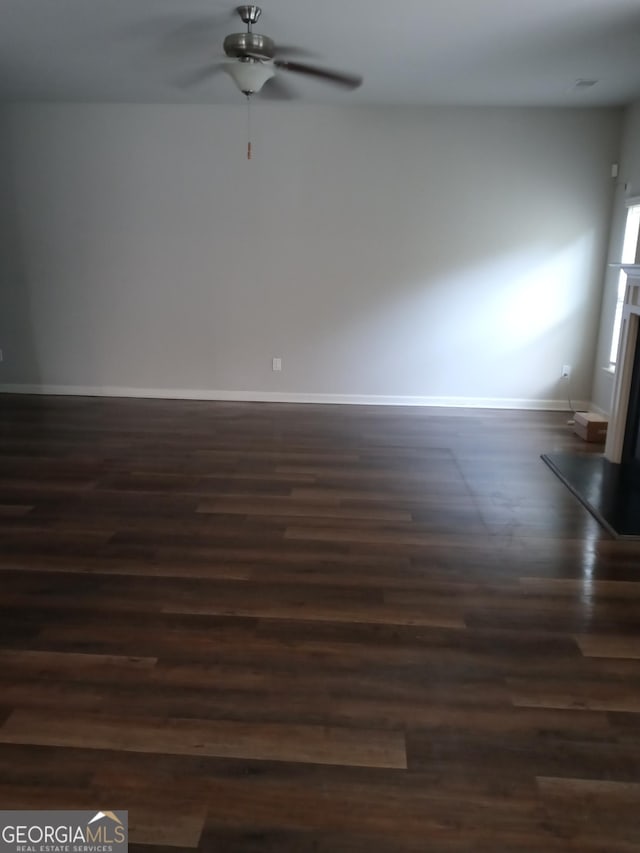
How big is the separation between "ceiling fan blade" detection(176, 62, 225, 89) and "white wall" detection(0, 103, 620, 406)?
827 millimetres

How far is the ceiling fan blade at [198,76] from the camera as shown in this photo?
4348 mm

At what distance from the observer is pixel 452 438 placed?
16.7 feet

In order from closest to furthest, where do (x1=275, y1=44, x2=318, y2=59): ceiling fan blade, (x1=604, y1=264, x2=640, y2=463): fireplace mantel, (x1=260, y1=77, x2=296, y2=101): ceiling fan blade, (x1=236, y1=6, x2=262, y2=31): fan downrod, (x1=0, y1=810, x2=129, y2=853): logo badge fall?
(x1=0, y1=810, x2=129, y2=853): logo badge < (x1=236, y1=6, x2=262, y2=31): fan downrod < (x1=275, y1=44, x2=318, y2=59): ceiling fan blade < (x1=604, y1=264, x2=640, y2=463): fireplace mantel < (x1=260, y1=77, x2=296, y2=101): ceiling fan blade

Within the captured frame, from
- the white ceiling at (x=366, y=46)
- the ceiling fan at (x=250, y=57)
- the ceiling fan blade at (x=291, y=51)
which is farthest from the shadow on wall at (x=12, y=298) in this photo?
the ceiling fan at (x=250, y=57)

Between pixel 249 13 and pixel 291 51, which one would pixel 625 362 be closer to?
pixel 291 51

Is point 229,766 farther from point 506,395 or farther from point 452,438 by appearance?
point 506,395

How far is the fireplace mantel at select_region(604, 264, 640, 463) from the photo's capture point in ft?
14.0

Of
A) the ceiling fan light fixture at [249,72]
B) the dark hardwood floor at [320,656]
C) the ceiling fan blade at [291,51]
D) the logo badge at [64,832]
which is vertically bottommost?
the logo badge at [64,832]

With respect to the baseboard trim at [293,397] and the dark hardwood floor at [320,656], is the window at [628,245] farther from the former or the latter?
the dark hardwood floor at [320,656]

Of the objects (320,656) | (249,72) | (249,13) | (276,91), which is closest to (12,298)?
(276,91)

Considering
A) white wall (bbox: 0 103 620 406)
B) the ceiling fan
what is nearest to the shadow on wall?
white wall (bbox: 0 103 620 406)

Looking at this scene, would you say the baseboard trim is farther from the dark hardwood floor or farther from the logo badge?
the logo badge

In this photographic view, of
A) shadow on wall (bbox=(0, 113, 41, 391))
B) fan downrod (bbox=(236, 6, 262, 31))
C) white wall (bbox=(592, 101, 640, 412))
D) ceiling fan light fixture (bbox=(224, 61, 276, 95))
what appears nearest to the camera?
fan downrod (bbox=(236, 6, 262, 31))

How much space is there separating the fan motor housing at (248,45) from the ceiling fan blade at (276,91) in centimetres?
133
